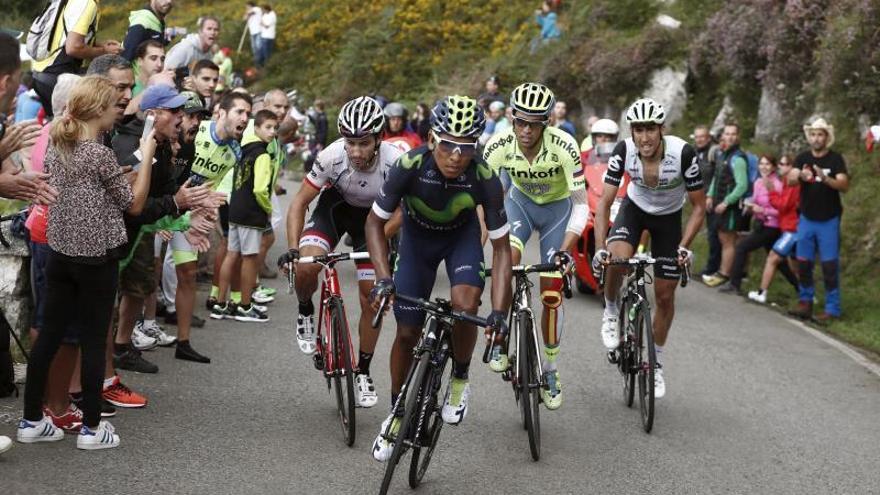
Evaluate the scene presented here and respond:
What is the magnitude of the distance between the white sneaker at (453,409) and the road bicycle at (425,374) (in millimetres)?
238

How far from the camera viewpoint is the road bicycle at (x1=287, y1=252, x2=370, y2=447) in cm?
743

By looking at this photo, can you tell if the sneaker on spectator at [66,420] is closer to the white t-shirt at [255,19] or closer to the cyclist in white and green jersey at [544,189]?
the cyclist in white and green jersey at [544,189]

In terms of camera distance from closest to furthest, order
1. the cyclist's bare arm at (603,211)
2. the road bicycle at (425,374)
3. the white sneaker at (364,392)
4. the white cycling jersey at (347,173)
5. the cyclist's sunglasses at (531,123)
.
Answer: the road bicycle at (425,374) < the white sneaker at (364,392) < the white cycling jersey at (347,173) < the cyclist's sunglasses at (531,123) < the cyclist's bare arm at (603,211)

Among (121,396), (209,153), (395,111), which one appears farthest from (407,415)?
(395,111)

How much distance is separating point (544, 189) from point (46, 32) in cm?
443

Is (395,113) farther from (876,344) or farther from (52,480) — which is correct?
(52,480)

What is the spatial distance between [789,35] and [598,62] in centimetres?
591

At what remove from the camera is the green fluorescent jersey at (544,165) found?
8992 mm

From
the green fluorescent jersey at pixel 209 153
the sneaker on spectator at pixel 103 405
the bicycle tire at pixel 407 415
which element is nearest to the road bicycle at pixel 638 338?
the bicycle tire at pixel 407 415

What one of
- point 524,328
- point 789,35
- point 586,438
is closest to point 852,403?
point 586,438

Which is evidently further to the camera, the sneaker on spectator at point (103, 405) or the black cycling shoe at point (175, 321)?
the black cycling shoe at point (175, 321)

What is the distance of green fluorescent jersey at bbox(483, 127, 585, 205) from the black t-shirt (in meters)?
5.87

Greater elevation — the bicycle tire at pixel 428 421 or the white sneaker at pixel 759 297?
the bicycle tire at pixel 428 421

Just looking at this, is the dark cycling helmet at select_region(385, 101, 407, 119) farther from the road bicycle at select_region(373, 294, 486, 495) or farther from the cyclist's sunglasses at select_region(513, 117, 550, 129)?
the road bicycle at select_region(373, 294, 486, 495)
